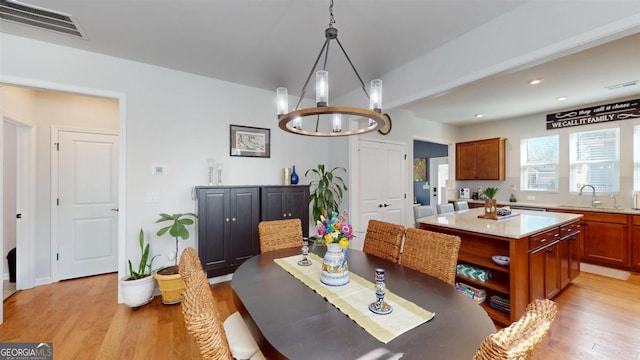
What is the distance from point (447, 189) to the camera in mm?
5879

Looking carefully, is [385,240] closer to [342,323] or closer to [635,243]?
[342,323]

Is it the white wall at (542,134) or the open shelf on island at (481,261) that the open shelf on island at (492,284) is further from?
the white wall at (542,134)

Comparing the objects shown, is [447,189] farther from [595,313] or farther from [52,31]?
[52,31]

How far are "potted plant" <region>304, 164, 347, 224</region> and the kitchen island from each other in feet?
4.45

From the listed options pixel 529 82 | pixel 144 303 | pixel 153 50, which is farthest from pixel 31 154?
pixel 529 82

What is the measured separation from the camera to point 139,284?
263cm

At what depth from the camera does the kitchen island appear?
2195 mm

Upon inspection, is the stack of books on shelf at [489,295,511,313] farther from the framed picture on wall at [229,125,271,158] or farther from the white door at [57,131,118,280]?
the white door at [57,131,118,280]

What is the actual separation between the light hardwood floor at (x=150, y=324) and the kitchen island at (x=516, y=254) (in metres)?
0.29

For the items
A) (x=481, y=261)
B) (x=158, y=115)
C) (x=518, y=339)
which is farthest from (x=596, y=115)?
(x=158, y=115)

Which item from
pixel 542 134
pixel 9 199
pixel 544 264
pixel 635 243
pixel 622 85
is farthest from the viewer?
pixel 542 134

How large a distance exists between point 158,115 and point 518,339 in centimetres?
368

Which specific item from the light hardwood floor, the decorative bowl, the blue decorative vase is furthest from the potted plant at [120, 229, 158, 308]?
the decorative bowl

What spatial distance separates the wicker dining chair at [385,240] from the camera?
205cm
